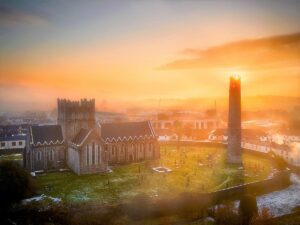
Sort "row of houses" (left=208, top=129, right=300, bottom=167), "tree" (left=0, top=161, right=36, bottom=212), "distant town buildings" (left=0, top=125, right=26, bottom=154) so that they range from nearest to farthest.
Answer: "tree" (left=0, top=161, right=36, bottom=212) < "row of houses" (left=208, top=129, right=300, bottom=167) < "distant town buildings" (left=0, top=125, right=26, bottom=154)

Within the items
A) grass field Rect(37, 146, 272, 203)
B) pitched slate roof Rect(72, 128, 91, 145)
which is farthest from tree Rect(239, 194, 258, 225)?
pitched slate roof Rect(72, 128, 91, 145)

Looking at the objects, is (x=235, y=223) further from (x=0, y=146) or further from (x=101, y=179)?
(x=0, y=146)

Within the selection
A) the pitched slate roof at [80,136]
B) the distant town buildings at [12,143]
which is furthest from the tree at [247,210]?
the distant town buildings at [12,143]

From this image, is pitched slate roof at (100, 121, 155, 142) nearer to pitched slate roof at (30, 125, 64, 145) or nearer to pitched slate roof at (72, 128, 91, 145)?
pitched slate roof at (72, 128, 91, 145)

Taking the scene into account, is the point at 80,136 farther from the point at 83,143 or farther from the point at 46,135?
the point at 46,135

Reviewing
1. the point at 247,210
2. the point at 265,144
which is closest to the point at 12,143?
the point at 247,210

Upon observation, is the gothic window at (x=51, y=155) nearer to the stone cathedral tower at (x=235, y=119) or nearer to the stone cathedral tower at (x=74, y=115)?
the stone cathedral tower at (x=74, y=115)

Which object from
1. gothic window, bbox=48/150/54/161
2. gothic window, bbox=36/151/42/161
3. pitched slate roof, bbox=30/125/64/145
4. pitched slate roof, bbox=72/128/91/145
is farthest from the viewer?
gothic window, bbox=48/150/54/161
